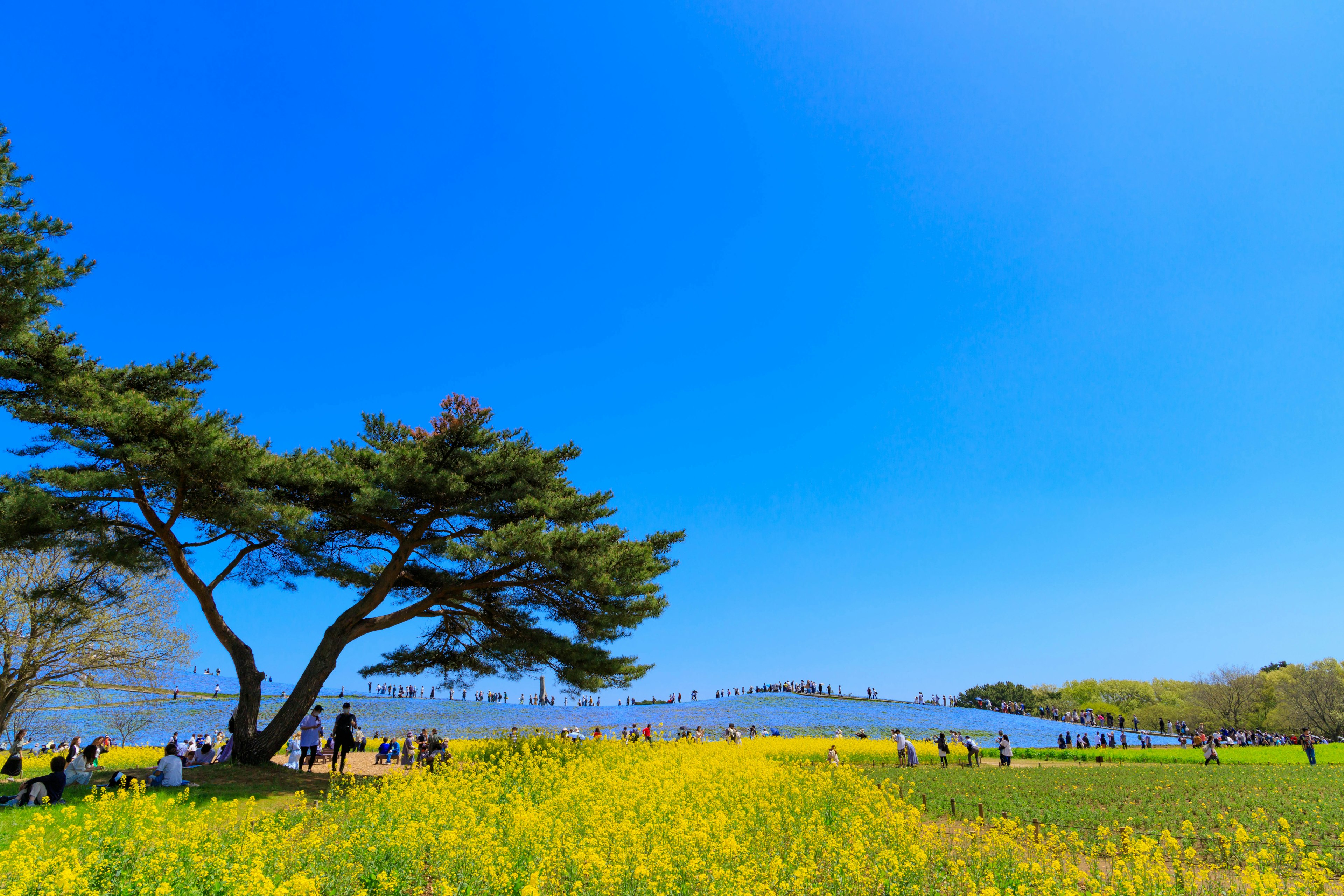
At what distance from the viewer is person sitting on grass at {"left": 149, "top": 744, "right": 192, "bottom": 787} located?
12.1m

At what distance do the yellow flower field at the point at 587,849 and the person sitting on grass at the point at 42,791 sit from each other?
112cm

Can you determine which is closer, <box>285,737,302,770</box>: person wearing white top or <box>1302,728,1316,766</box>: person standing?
<box>285,737,302,770</box>: person wearing white top

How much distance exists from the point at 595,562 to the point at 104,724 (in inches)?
1285

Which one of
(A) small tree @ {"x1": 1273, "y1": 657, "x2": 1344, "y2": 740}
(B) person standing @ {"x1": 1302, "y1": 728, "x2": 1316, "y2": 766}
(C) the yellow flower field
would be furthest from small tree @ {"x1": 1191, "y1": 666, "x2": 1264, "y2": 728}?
(C) the yellow flower field

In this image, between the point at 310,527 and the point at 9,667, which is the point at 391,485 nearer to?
the point at 310,527

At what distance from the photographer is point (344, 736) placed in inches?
614

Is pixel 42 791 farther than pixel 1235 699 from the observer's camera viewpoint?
No

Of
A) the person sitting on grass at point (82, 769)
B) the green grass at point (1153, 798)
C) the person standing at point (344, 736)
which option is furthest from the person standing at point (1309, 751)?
the person sitting on grass at point (82, 769)

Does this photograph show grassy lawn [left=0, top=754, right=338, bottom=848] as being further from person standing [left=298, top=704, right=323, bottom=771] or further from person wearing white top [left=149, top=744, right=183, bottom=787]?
person standing [left=298, top=704, right=323, bottom=771]

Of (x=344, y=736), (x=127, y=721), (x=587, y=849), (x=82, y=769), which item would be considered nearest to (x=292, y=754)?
(x=344, y=736)

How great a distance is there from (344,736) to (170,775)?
3.78 m

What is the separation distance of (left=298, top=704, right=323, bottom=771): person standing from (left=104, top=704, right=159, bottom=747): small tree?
1904cm

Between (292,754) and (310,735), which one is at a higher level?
(310,735)

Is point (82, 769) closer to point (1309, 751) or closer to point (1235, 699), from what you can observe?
point (1309, 751)
